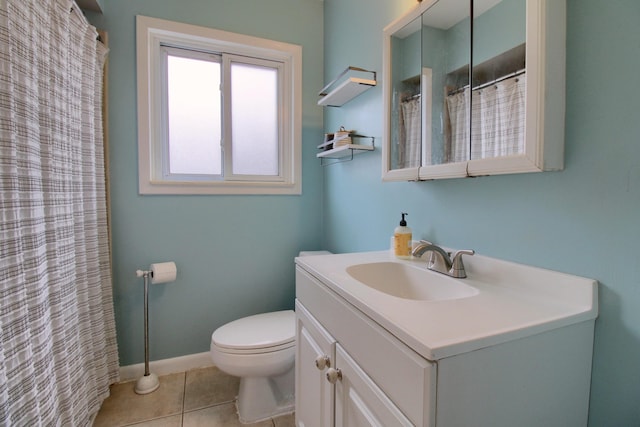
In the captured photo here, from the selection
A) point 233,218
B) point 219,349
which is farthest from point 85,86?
point 219,349

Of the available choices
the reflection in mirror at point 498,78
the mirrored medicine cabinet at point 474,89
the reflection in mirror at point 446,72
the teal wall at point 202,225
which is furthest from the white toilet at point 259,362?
the reflection in mirror at point 498,78

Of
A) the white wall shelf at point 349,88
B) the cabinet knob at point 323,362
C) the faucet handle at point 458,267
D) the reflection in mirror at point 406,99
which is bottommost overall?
the cabinet knob at point 323,362

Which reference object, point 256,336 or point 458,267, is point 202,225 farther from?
point 458,267

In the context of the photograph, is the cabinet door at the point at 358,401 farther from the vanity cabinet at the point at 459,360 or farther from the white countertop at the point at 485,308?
the white countertop at the point at 485,308

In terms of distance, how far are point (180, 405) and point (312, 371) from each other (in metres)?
1.02

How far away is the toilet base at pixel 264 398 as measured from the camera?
60.5 inches

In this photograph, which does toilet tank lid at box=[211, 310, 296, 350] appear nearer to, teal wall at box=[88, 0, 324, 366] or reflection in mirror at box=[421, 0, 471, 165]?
teal wall at box=[88, 0, 324, 366]

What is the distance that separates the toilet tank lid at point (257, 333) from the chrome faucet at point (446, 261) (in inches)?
33.6

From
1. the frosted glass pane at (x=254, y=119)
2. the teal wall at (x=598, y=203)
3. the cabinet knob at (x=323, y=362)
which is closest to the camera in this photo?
the teal wall at (x=598, y=203)

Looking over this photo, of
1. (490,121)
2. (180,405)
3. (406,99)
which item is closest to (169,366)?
(180,405)

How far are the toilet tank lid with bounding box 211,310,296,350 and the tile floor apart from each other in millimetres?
415

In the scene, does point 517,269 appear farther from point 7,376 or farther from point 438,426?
point 7,376

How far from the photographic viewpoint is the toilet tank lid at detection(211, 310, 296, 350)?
1.48 meters

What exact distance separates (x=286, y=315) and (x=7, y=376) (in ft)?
3.86
